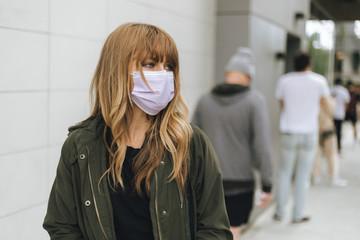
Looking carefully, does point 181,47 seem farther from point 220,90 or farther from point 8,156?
point 8,156

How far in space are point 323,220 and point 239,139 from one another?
3.26 m

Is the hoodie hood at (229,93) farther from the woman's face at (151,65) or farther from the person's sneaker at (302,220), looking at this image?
the person's sneaker at (302,220)

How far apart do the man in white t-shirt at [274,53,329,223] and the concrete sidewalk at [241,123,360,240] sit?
17.8 inches

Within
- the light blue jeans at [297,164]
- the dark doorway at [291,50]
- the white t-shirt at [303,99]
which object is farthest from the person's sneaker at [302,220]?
the dark doorway at [291,50]

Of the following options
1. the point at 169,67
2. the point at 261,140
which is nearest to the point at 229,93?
the point at 261,140

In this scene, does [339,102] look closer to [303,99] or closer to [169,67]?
[303,99]

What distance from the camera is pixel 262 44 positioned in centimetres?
657

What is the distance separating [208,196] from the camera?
1928mm

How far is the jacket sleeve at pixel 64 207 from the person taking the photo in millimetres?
1889

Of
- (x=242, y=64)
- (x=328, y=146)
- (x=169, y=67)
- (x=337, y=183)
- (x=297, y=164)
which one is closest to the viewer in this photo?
(x=169, y=67)

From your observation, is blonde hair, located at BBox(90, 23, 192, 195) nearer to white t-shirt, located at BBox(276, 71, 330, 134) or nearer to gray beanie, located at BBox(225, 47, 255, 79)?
gray beanie, located at BBox(225, 47, 255, 79)

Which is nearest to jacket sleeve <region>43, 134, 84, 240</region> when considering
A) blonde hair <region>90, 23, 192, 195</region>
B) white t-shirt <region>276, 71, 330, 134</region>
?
blonde hair <region>90, 23, 192, 195</region>

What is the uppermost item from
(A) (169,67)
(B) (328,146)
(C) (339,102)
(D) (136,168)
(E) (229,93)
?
(A) (169,67)

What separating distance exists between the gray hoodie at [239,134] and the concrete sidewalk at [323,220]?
2.09 meters
